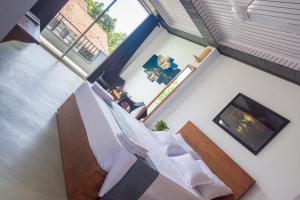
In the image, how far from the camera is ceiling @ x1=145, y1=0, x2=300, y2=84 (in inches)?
127

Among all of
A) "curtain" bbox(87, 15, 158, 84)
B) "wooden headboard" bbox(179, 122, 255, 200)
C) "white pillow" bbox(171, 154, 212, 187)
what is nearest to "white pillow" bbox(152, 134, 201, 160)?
"wooden headboard" bbox(179, 122, 255, 200)

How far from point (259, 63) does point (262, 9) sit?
86 cm

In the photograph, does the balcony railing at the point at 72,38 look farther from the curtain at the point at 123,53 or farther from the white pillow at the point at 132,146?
the white pillow at the point at 132,146

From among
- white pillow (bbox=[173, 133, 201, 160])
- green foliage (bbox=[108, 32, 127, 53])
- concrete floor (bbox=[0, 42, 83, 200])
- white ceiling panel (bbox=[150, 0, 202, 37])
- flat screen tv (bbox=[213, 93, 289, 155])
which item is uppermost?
white ceiling panel (bbox=[150, 0, 202, 37])

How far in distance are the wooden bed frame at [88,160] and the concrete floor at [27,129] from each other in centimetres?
12

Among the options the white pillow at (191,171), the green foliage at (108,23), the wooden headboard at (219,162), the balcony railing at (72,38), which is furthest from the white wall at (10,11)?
the balcony railing at (72,38)

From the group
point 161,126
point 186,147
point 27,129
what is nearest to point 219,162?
point 186,147

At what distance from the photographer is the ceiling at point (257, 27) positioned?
10.6ft

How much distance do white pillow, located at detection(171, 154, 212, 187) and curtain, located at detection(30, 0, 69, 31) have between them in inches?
156

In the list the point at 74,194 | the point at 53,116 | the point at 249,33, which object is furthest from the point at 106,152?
the point at 249,33

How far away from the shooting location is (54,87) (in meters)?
5.08

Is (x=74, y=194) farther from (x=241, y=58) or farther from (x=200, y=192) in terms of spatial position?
(x=241, y=58)

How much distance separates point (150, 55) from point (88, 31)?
5.90 feet

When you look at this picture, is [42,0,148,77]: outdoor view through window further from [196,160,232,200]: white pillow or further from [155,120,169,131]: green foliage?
[196,160,232,200]: white pillow
